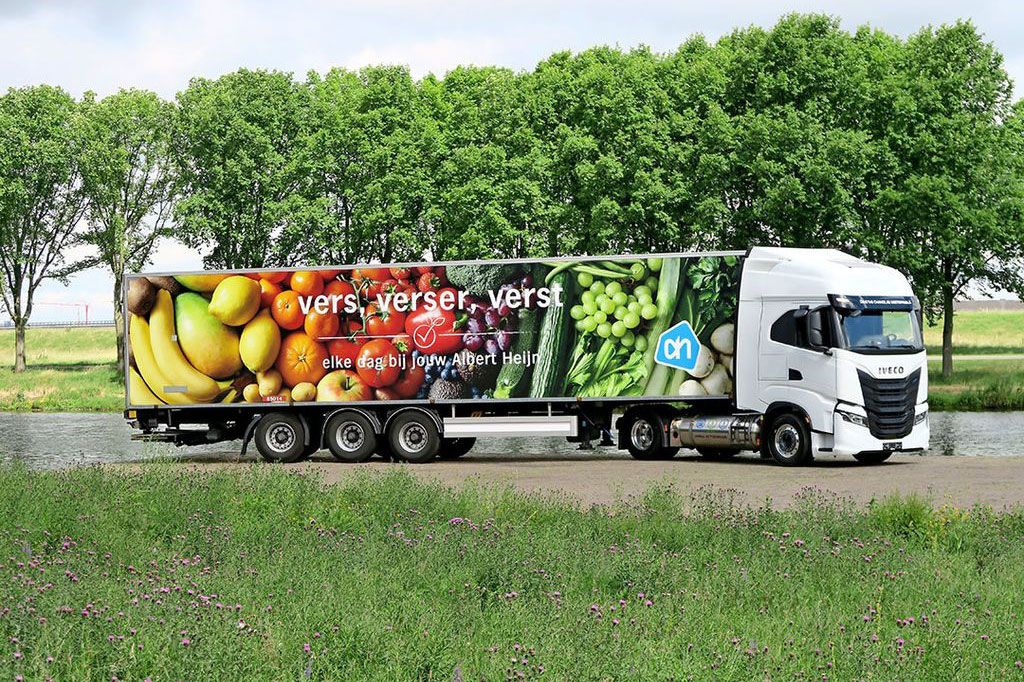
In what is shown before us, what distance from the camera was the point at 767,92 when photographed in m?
50.2

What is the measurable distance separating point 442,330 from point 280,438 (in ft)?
12.1

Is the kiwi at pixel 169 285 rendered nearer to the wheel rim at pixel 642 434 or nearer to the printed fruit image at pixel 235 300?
the printed fruit image at pixel 235 300

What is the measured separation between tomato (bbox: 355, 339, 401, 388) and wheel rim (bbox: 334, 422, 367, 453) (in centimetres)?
85

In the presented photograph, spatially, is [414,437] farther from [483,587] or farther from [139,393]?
[483,587]

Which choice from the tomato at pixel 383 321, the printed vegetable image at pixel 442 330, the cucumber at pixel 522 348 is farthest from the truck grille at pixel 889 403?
the tomato at pixel 383 321

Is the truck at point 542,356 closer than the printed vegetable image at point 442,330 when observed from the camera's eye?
Yes

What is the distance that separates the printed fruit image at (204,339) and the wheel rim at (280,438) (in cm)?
130

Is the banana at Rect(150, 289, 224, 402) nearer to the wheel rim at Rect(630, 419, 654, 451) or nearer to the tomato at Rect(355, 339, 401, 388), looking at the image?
the tomato at Rect(355, 339, 401, 388)

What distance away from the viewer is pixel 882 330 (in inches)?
959

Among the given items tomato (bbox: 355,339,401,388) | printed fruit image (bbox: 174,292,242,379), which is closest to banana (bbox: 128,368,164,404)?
printed fruit image (bbox: 174,292,242,379)

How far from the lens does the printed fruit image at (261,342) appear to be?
26.2m

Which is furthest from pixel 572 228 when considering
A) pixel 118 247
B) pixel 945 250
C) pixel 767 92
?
pixel 118 247

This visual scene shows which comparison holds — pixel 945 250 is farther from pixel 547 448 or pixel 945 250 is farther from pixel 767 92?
pixel 547 448

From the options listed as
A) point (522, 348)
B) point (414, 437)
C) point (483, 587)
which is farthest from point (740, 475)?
point (483, 587)
